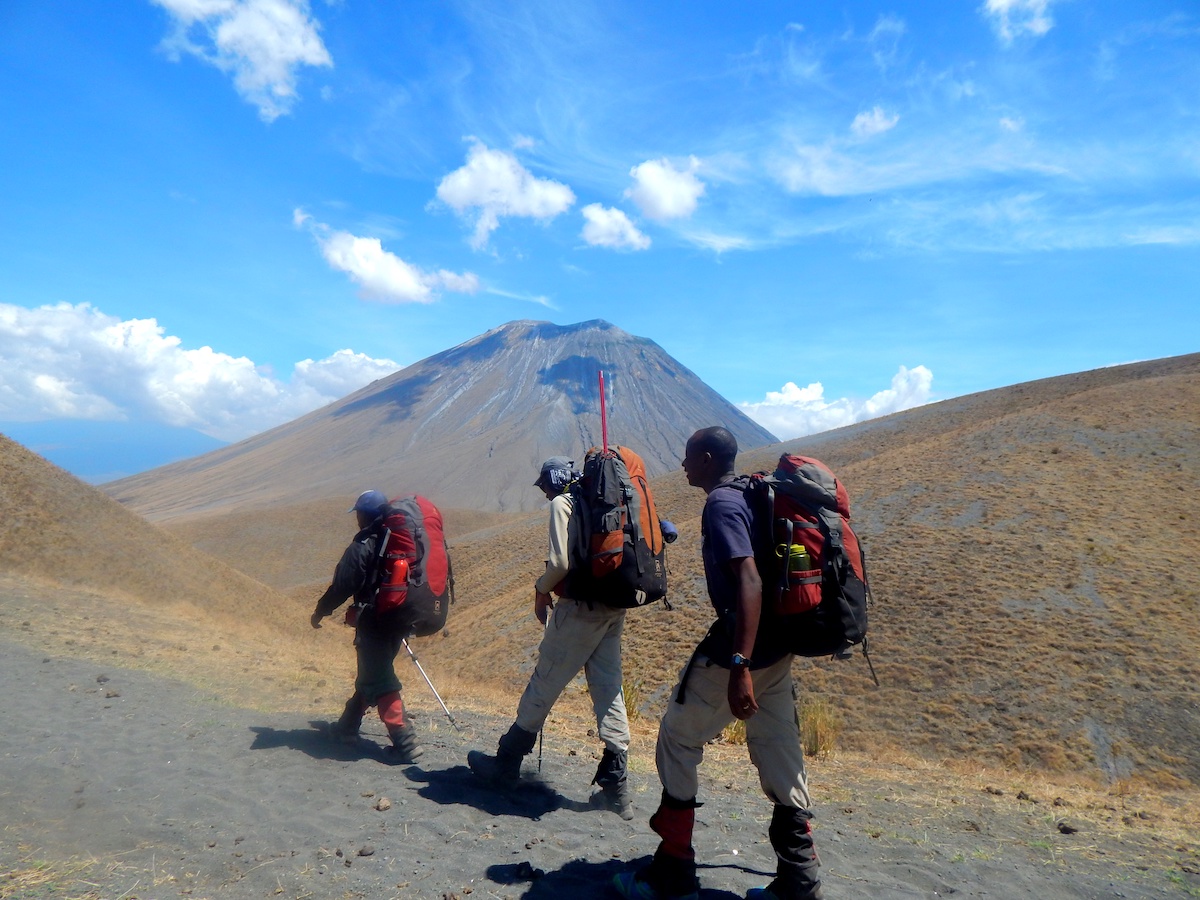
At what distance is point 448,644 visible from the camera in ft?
56.3

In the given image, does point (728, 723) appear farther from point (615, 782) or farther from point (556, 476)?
point (556, 476)

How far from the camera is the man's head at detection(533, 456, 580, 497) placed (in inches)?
175

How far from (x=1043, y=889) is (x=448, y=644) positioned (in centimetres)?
1504

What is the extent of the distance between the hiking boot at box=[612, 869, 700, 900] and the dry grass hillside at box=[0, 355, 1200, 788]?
431 cm

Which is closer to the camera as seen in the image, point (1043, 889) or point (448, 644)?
point (1043, 889)

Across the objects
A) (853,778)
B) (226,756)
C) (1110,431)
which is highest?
(1110,431)

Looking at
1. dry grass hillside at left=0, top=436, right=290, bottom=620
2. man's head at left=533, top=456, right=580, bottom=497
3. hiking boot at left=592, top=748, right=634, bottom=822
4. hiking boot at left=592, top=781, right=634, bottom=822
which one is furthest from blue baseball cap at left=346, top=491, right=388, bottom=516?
dry grass hillside at left=0, top=436, right=290, bottom=620

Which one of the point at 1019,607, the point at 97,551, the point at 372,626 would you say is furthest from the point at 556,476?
the point at 97,551

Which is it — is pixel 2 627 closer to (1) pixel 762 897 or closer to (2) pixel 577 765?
(2) pixel 577 765

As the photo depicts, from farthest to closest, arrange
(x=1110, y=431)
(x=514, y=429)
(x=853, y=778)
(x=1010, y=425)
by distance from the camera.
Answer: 1. (x=514, y=429)
2. (x=1010, y=425)
3. (x=1110, y=431)
4. (x=853, y=778)

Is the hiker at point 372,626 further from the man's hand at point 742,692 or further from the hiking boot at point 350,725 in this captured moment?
the man's hand at point 742,692

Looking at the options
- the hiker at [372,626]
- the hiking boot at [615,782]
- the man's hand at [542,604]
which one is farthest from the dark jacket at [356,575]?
the hiking boot at [615,782]

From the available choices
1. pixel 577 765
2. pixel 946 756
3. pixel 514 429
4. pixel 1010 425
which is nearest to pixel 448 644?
pixel 946 756

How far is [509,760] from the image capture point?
4266 millimetres
